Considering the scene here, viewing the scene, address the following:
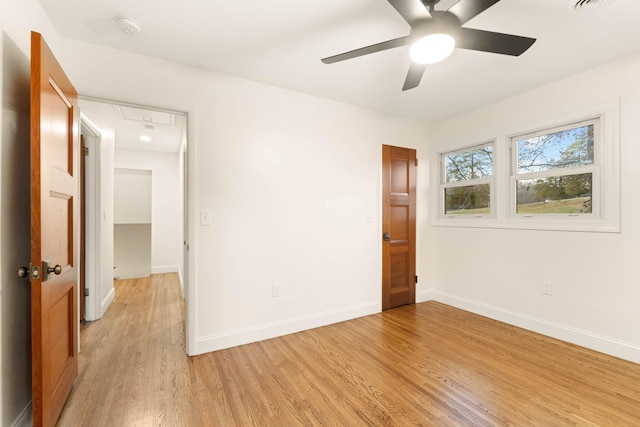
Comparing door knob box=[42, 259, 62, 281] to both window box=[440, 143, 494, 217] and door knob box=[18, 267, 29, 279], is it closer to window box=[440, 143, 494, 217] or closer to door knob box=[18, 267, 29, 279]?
door knob box=[18, 267, 29, 279]

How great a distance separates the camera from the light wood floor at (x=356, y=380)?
167 centimetres

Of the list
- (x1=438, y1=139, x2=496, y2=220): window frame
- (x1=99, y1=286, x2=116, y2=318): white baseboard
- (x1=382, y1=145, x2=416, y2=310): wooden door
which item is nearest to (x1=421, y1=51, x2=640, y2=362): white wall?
(x1=438, y1=139, x2=496, y2=220): window frame

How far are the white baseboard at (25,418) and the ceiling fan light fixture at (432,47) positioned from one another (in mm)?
2919

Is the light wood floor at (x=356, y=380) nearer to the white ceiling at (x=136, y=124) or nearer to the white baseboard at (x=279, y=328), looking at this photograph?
the white baseboard at (x=279, y=328)

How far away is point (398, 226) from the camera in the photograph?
369cm

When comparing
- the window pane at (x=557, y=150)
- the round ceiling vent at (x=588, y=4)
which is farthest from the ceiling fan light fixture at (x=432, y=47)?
the window pane at (x=557, y=150)

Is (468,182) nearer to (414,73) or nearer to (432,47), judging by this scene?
(414,73)

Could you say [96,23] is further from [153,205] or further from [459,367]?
[153,205]

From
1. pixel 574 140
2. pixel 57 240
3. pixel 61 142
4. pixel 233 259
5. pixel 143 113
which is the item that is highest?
pixel 143 113

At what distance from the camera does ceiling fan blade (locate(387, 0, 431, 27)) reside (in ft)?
4.48

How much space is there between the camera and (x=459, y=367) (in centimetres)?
220

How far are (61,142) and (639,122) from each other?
4.20 meters

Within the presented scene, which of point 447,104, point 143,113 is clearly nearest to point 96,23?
point 143,113

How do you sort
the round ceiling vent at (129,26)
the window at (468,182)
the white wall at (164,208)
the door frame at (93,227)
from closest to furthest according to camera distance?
the round ceiling vent at (129,26)
the door frame at (93,227)
the window at (468,182)
the white wall at (164,208)
